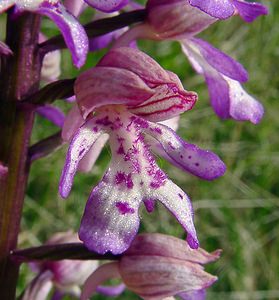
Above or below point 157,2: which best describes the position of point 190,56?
below

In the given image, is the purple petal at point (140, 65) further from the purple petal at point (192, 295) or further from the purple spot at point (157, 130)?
the purple petal at point (192, 295)

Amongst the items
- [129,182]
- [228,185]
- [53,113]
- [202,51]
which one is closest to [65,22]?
[129,182]

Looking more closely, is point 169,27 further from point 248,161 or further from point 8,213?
point 248,161

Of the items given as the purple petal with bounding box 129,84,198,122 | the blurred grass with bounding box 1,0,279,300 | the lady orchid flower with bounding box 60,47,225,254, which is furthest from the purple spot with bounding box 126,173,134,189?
the blurred grass with bounding box 1,0,279,300

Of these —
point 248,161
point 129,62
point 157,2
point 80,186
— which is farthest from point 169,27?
point 248,161

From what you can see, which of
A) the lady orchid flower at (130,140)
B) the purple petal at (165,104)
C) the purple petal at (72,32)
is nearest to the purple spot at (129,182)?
the lady orchid flower at (130,140)
